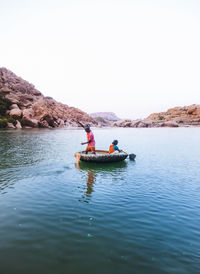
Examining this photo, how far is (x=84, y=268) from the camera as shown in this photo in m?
5.23

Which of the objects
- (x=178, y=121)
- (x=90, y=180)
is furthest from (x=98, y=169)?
(x=178, y=121)

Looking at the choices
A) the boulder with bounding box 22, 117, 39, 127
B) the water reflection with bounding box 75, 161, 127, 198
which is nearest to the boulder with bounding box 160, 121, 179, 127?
the boulder with bounding box 22, 117, 39, 127

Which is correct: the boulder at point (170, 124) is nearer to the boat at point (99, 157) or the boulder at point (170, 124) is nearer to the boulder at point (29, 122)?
the boulder at point (29, 122)

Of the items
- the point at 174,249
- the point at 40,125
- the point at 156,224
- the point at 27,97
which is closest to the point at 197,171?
the point at 156,224

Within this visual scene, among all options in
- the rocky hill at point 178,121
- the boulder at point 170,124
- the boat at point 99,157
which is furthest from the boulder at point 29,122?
the boulder at point 170,124

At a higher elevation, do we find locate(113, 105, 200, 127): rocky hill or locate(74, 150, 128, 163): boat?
locate(113, 105, 200, 127): rocky hill

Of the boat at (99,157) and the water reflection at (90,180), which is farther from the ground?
the boat at (99,157)

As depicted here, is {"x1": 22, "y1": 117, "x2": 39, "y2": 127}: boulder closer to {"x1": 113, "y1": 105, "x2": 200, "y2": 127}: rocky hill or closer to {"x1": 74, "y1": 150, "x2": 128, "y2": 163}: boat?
{"x1": 74, "y1": 150, "x2": 128, "y2": 163}: boat

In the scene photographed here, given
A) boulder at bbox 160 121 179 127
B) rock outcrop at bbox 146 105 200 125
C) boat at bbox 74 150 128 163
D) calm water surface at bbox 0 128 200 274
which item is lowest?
calm water surface at bbox 0 128 200 274

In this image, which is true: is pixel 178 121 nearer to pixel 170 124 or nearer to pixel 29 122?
pixel 170 124

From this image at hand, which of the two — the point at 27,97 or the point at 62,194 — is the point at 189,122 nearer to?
the point at 27,97

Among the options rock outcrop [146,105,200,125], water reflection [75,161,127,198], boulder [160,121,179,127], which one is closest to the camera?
water reflection [75,161,127,198]

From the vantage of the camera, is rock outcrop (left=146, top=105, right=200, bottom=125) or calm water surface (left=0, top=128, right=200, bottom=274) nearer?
calm water surface (left=0, top=128, right=200, bottom=274)

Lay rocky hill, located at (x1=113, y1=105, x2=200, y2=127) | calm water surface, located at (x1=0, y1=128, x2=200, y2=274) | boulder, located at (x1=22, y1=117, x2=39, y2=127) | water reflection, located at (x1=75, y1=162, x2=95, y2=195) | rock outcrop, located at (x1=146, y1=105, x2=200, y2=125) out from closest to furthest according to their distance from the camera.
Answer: calm water surface, located at (x1=0, y1=128, x2=200, y2=274) < water reflection, located at (x1=75, y1=162, x2=95, y2=195) < boulder, located at (x1=22, y1=117, x2=39, y2=127) < rocky hill, located at (x1=113, y1=105, x2=200, y2=127) < rock outcrop, located at (x1=146, y1=105, x2=200, y2=125)
